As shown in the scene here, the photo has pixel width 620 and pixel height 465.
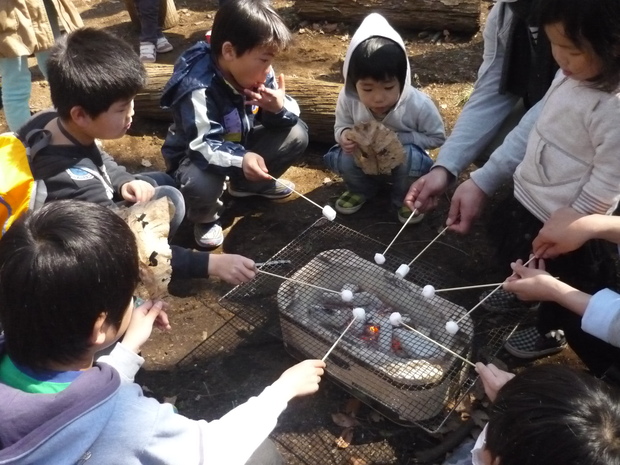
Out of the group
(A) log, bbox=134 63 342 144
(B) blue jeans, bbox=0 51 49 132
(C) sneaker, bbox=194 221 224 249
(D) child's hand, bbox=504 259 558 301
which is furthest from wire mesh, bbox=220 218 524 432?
(B) blue jeans, bbox=0 51 49 132

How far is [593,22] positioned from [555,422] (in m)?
1.43

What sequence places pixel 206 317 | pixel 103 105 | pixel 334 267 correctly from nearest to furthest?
pixel 103 105 < pixel 334 267 < pixel 206 317

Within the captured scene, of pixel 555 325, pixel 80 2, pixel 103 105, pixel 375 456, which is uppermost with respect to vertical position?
pixel 103 105

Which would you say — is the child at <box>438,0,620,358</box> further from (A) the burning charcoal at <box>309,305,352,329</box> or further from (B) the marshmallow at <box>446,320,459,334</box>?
(A) the burning charcoal at <box>309,305,352,329</box>

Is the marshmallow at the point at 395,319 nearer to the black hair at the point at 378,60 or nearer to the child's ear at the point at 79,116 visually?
the black hair at the point at 378,60

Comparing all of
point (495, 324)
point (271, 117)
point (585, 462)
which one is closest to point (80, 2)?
point (271, 117)

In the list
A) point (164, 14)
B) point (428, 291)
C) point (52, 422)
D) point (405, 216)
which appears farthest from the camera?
point (164, 14)

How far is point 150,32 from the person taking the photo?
6.27 m

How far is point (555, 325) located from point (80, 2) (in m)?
7.24

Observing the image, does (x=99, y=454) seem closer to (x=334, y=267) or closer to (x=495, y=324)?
(x=334, y=267)

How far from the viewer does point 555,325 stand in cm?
288

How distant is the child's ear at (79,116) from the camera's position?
2.83m

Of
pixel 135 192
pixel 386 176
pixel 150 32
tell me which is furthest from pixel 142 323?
pixel 150 32

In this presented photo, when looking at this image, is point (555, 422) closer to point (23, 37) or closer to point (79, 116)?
point (79, 116)
